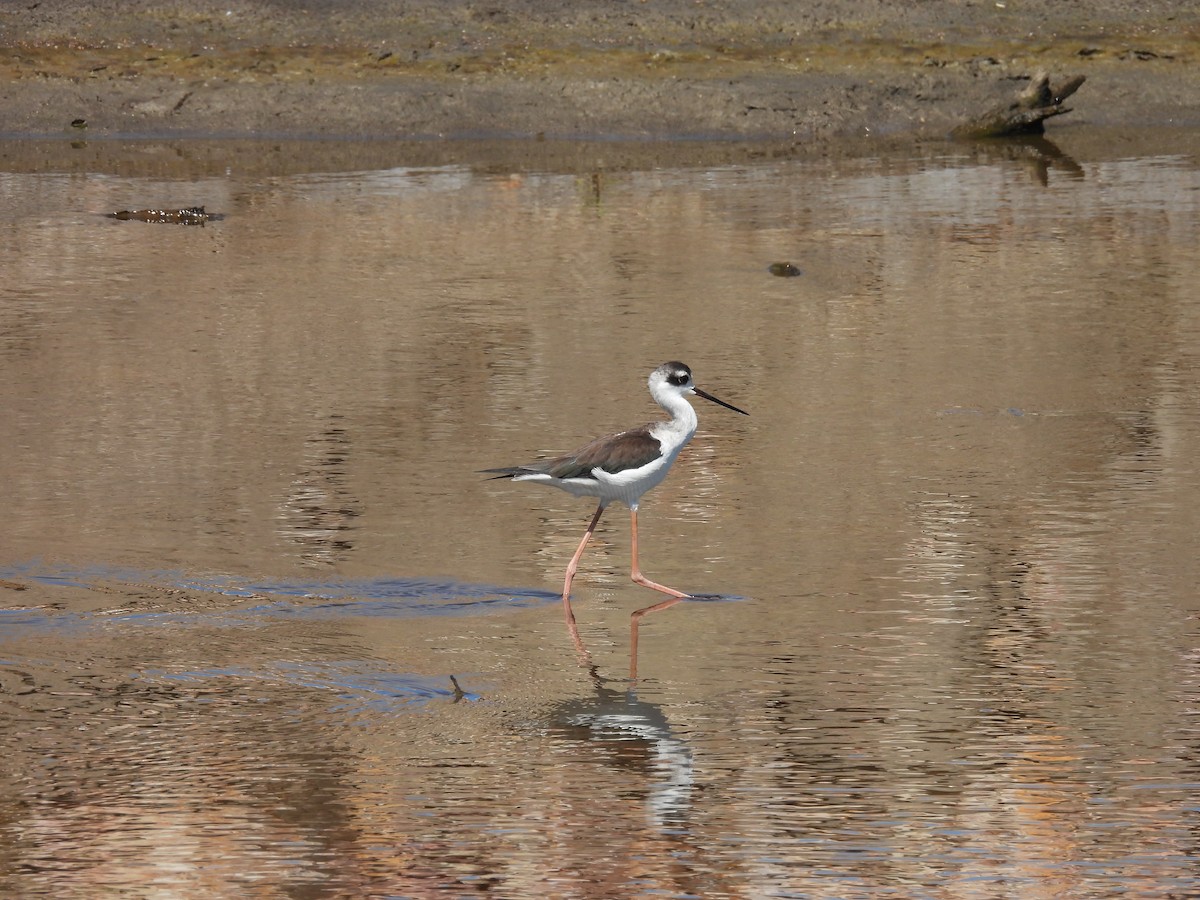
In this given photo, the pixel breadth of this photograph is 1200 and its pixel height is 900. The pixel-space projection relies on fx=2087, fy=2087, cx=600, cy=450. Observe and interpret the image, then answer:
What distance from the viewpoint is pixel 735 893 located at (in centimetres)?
526

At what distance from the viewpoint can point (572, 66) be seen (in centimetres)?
2783

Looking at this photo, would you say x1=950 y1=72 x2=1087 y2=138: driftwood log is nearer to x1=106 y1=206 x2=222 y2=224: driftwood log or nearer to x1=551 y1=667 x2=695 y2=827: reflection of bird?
x1=106 y1=206 x2=222 y2=224: driftwood log

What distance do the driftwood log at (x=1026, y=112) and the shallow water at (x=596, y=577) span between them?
362 inches

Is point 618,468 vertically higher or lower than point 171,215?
lower

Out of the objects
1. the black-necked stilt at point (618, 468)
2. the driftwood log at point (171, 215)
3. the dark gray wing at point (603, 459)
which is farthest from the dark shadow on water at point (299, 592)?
the driftwood log at point (171, 215)

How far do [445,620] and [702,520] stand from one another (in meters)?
1.84

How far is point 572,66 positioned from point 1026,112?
6.04 metres

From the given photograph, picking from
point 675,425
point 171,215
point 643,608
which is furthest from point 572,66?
point 643,608

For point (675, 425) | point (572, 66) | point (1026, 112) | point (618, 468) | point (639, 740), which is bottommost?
point (639, 740)

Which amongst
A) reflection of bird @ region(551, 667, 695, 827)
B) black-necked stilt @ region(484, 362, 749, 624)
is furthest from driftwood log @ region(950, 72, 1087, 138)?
reflection of bird @ region(551, 667, 695, 827)

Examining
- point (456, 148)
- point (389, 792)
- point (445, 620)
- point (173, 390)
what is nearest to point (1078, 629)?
point (445, 620)

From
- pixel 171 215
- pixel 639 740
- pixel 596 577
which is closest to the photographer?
pixel 639 740

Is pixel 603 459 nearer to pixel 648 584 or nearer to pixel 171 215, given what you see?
pixel 648 584

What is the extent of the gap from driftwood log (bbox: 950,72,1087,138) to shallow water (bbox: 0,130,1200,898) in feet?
30.2
